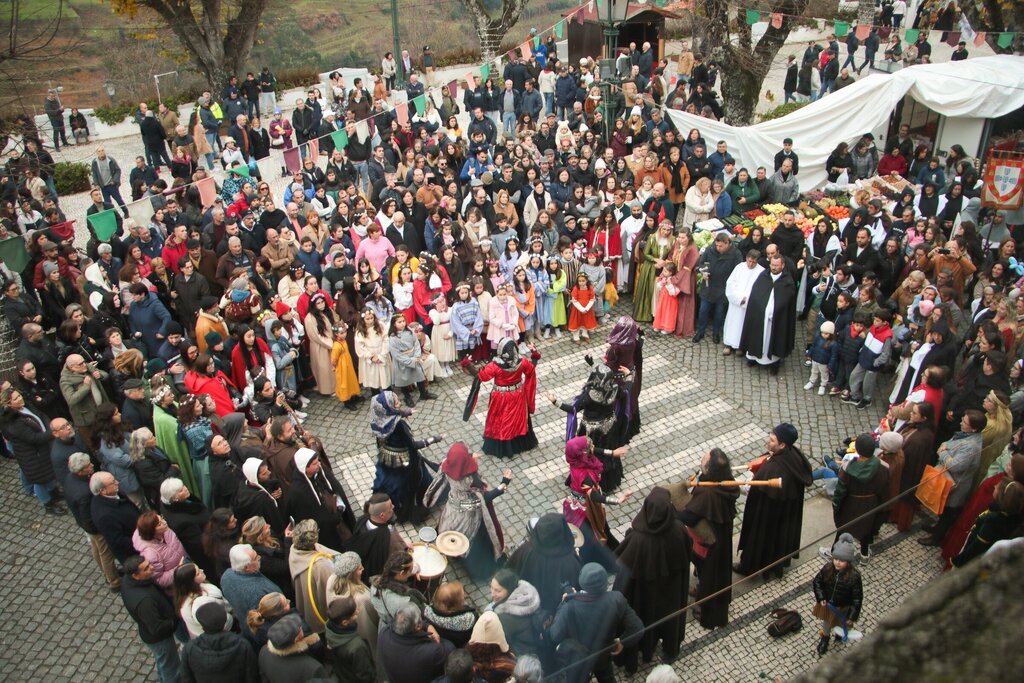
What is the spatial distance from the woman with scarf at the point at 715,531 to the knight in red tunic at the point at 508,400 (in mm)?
2820

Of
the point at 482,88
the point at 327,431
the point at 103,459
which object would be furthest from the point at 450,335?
the point at 482,88

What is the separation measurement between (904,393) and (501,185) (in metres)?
7.20

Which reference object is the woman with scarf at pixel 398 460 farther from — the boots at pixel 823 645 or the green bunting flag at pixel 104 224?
the green bunting flag at pixel 104 224

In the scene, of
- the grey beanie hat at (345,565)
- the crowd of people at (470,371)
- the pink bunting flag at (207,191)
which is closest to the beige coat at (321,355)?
the crowd of people at (470,371)

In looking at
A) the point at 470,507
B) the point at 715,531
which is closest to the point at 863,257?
the point at 715,531

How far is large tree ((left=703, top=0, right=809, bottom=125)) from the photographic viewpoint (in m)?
18.2

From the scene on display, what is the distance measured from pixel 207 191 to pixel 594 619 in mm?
10021

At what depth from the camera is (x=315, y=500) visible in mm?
7090

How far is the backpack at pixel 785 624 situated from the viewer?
6.82m

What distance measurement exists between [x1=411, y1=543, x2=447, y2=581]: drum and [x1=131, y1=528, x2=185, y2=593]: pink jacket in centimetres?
184

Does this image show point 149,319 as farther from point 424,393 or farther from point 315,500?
point 315,500

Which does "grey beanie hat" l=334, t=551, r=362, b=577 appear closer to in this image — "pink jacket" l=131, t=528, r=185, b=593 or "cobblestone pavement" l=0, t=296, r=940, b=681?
"pink jacket" l=131, t=528, r=185, b=593

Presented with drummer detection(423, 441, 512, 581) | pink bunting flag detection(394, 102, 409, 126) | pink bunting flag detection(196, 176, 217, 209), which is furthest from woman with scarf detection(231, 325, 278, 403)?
pink bunting flag detection(394, 102, 409, 126)

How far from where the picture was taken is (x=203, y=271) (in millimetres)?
11352
